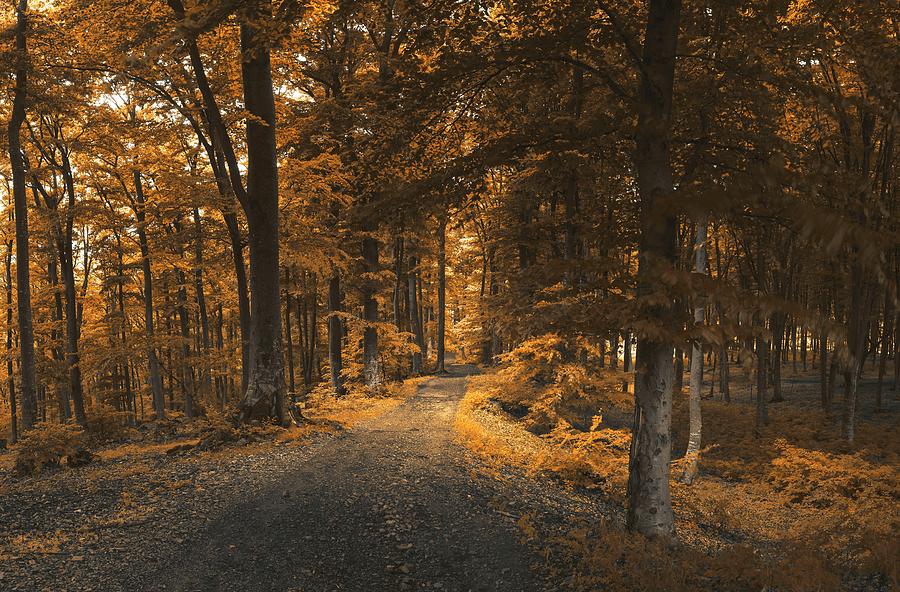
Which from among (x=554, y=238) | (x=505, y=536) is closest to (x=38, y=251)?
(x=554, y=238)

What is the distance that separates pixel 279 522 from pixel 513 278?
681cm

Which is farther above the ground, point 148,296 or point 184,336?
point 148,296

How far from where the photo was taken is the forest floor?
5.32 m

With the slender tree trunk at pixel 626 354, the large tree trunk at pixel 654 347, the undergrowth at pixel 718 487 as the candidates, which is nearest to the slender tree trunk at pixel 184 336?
the undergrowth at pixel 718 487

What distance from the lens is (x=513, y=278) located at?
433 inches

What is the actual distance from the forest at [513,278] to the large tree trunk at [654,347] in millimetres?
33

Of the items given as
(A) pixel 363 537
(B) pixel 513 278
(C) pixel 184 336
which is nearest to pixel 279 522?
(A) pixel 363 537

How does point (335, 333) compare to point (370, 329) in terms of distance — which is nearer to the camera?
point (370, 329)

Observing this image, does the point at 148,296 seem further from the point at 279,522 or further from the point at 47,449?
the point at 279,522

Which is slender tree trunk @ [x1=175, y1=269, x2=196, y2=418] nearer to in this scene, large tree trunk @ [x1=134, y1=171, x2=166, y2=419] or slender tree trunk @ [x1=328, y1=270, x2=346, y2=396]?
large tree trunk @ [x1=134, y1=171, x2=166, y2=419]

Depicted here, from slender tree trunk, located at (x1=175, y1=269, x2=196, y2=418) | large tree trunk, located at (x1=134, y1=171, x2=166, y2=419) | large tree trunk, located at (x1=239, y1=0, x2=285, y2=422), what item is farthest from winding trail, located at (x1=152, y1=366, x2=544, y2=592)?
large tree trunk, located at (x1=134, y1=171, x2=166, y2=419)

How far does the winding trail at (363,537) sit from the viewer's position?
5.35 metres

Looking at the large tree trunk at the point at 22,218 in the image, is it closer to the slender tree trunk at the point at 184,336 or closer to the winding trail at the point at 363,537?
the slender tree trunk at the point at 184,336

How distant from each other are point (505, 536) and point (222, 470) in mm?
5271
